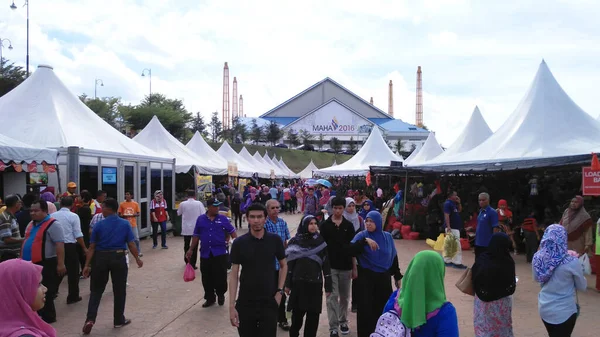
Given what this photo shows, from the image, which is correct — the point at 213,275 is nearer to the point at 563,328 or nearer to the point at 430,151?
the point at 563,328

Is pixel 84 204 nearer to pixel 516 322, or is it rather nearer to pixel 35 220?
pixel 35 220

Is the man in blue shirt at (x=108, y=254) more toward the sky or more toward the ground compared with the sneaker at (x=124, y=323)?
more toward the sky

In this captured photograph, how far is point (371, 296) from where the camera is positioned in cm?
553

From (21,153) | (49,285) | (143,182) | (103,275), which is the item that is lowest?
(49,285)

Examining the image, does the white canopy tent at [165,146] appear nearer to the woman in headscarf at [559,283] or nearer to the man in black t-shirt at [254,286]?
the man in black t-shirt at [254,286]

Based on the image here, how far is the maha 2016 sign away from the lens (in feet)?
29.9

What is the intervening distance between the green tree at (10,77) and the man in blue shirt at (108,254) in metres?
34.5

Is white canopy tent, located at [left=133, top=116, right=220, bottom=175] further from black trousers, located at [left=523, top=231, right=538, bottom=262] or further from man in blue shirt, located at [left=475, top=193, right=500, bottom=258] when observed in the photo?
man in blue shirt, located at [left=475, top=193, right=500, bottom=258]

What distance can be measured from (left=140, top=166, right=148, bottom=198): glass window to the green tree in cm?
2661

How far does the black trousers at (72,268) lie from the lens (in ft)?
24.3

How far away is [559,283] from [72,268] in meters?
6.42

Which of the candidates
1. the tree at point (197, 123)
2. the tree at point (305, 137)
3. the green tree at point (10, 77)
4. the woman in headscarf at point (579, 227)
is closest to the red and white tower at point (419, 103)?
the tree at point (305, 137)

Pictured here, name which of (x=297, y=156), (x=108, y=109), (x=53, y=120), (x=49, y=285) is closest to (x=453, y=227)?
(x=49, y=285)

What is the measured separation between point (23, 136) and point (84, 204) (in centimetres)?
353
